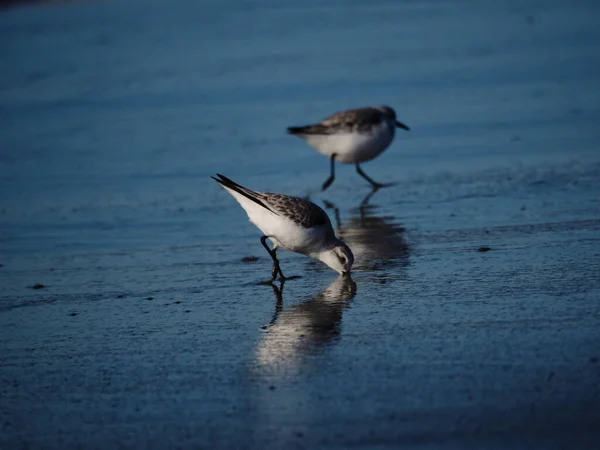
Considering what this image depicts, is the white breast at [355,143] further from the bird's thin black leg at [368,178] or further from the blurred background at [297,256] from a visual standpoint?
the blurred background at [297,256]

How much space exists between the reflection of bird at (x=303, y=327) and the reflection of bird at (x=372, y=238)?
0.70m

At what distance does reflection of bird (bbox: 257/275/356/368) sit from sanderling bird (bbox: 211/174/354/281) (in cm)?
29

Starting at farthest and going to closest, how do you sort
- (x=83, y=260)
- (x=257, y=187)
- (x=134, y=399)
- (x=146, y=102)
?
(x=146, y=102)
(x=257, y=187)
(x=83, y=260)
(x=134, y=399)

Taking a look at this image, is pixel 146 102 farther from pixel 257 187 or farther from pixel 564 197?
pixel 564 197

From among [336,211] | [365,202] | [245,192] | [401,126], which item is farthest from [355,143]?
[245,192]

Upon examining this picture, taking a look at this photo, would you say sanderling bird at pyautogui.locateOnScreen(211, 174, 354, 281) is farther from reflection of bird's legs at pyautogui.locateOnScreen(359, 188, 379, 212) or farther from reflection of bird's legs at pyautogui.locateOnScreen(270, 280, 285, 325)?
reflection of bird's legs at pyautogui.locateOnScreen(359, 188, 379, 212)

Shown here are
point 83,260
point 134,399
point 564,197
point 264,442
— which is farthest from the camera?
point 564,197

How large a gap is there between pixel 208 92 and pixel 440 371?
11.9 meters

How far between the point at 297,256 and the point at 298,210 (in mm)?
906

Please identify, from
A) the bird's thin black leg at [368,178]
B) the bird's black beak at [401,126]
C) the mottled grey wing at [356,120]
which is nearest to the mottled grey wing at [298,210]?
the bird's thin black leg at [368,178]

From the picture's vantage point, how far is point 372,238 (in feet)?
30.9

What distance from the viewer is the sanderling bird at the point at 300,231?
8172 millimetres

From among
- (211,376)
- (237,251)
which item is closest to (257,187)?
(237,251)

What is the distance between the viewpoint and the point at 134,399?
5621 millimetres
